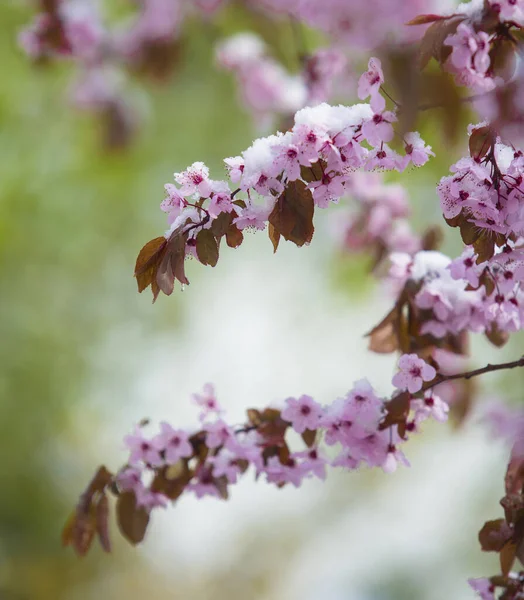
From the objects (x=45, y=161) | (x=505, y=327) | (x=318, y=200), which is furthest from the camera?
(x=45, y=161)

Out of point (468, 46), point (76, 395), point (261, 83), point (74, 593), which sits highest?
point (76, 395)

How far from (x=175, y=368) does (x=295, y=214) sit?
197 inches

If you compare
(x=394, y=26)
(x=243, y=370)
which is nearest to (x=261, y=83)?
(x=394, y=26)

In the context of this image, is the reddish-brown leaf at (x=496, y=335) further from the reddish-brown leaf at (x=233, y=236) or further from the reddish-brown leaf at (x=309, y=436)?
the reddish-brown leaf at (x=233, y=236)

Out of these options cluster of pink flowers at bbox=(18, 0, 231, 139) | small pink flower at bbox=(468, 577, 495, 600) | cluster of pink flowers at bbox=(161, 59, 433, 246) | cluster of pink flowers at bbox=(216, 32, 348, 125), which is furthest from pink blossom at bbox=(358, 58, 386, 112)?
cluster of pink flowers at bbox=(18, 0, 231, 139)

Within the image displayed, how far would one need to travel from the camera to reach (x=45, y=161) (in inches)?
193

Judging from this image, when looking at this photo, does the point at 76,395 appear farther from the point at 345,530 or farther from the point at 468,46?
the point at 468,46

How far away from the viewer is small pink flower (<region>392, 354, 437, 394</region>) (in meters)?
1.20

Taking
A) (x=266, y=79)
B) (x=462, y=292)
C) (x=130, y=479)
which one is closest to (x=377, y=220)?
(x=462, y=292)

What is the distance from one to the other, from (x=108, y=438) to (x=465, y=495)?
107 inches

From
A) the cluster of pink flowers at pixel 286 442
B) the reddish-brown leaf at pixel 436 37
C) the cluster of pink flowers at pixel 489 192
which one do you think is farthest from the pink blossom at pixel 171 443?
the reddish-brown leaf at pixel 436 37

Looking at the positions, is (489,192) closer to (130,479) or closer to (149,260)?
(149,260)

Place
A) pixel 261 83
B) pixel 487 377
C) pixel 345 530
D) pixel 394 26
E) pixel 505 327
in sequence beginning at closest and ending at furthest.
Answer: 1. pixel 505 327
2. pixel 394 26
3. pixel 261 83
4. pixel 487 377
5. pixel 345 530

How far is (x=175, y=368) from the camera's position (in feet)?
19.5
